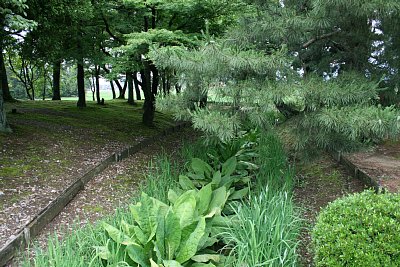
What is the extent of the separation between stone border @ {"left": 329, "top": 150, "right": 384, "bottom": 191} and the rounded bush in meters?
1.53

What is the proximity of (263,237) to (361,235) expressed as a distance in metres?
0.67

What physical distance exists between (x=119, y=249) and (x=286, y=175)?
2072 millimetres

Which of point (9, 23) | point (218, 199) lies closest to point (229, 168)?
point (218, 199)

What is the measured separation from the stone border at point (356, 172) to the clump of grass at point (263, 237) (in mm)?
1293

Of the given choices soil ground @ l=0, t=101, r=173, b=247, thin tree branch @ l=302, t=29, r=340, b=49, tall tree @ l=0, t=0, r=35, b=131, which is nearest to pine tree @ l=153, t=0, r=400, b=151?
thin tree branch @ l=302, t=29, r=340, b=49

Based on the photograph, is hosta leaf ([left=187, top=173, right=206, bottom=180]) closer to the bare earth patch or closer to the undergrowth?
the undergrowth

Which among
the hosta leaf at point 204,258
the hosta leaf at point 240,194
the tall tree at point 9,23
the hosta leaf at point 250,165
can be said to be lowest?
the hosta leaf at point 204,258

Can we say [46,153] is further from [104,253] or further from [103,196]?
[104,253]

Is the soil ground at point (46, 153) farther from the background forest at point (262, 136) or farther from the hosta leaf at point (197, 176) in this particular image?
the hosta leaf at point (197, 176)

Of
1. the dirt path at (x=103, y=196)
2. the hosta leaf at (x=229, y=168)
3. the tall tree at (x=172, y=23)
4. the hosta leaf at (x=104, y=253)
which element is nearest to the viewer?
the hosta leaf at (x=104, y=253)

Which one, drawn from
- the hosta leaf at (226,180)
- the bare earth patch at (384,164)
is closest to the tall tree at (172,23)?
the hosta leaf at (226,180)

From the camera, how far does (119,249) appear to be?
230 centimetres

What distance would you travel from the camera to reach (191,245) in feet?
7.38

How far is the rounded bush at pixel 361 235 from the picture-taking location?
1890 mm
